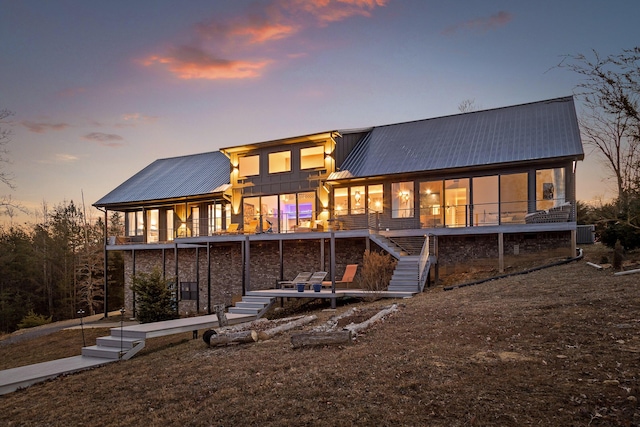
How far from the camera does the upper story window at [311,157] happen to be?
71.8 ft

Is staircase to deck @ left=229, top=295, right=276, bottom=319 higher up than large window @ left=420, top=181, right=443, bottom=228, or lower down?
lower down

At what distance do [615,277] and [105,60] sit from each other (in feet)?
68.2

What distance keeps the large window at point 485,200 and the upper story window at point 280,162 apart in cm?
901

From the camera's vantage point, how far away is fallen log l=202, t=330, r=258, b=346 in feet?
32.1

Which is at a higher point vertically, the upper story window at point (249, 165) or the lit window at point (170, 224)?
the upper story window at point (249, 165)

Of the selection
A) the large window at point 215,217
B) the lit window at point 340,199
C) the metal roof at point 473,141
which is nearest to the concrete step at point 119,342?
the lit window at point 340,199

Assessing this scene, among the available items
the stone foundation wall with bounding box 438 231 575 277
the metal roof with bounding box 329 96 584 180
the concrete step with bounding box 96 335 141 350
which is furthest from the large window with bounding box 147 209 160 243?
the stone foundation wall with bounding box 438 231 575 277

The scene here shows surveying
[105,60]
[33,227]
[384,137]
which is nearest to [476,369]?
[384,137]

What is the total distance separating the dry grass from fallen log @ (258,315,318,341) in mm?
459

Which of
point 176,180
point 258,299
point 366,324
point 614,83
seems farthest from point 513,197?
point 176,180

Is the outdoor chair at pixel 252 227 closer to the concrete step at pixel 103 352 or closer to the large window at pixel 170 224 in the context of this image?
the large window at pixel 170 224

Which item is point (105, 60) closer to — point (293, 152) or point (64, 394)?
point (293, 152)

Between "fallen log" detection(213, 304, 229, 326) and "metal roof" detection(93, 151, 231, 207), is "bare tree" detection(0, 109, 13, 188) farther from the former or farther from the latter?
"metal roof" detection(93, 151, 231, 207)

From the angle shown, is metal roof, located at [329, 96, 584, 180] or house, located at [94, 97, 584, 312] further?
metal roof, located at [329, 96, 584, 180]
